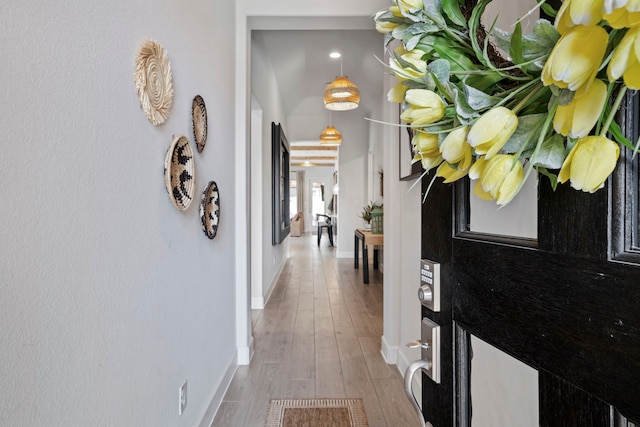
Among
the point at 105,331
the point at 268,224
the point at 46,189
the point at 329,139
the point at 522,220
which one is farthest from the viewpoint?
the point at 329,139

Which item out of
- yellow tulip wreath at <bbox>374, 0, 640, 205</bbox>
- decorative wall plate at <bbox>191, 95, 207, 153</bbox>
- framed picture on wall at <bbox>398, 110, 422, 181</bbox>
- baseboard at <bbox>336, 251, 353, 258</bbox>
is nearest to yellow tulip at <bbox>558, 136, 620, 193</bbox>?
yellow tulip wreath at <bbox>374, 0, 640, 205</bbox>

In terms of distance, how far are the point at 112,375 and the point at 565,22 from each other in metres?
1.20

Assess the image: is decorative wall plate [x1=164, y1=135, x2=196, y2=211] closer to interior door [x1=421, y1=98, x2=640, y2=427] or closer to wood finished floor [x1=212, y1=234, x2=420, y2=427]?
interior door [x1=421, y1=98, x2=640, y2=427]

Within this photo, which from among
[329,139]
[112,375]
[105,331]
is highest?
[329,139]

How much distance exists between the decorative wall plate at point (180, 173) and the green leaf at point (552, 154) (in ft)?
3.97

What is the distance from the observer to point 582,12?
32 cm

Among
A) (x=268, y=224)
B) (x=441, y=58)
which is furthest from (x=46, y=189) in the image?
(x=268, y=224)

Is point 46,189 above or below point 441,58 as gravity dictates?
below

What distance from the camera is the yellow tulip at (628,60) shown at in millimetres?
308

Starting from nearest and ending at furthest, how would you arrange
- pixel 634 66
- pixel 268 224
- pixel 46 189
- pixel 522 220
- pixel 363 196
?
pixel 634 66 → pixel 522 220 → pixel 46 189 → pixel 268 224 → pixel 363 196

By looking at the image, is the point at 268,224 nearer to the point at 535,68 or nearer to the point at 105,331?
the point at 105,331

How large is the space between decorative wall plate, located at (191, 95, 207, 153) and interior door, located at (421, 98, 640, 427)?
1.32 meters

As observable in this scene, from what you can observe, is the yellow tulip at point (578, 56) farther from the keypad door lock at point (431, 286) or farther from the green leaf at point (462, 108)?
the keypad door lock at point (431, 286)

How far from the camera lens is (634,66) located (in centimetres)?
32
